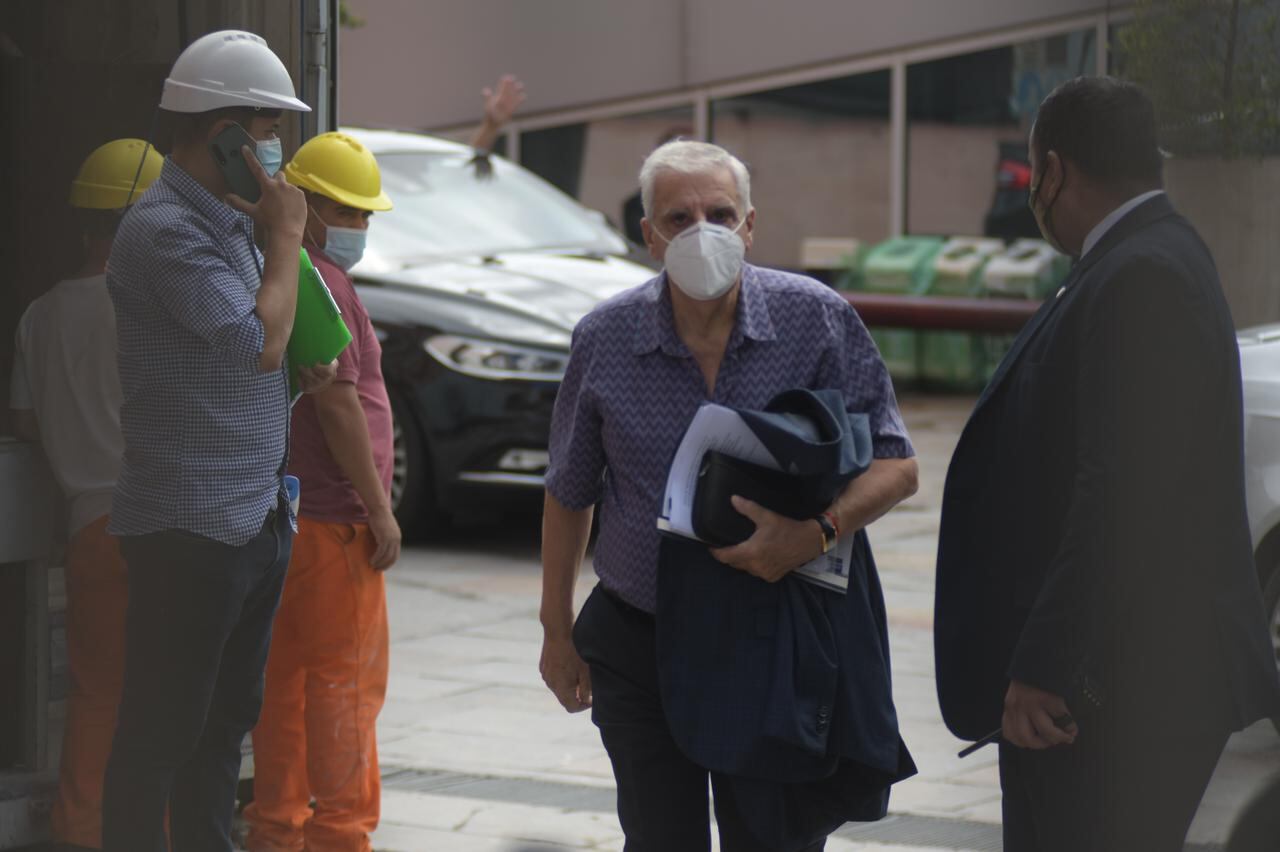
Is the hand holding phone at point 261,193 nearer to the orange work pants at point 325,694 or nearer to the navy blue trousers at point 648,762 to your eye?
→ the navy blue trousers at point 648,762

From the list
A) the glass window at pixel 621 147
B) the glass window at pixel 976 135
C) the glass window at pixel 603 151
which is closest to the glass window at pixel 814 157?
the glass window at pixel 976 135

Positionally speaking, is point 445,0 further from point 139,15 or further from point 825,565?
point 825,565

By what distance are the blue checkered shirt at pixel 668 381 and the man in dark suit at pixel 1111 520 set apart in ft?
0.91

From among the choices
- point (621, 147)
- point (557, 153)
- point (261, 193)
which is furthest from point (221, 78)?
point (557, 153)

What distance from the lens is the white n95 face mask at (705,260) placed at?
11.3 ft

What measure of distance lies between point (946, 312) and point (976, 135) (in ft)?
6.31

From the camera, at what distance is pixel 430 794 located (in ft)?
18.2

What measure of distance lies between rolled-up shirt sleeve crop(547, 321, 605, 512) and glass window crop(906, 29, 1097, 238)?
1255 cm

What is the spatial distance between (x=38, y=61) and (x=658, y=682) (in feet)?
7.45

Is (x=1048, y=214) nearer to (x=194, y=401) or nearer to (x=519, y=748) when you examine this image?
(x=194, y=401)

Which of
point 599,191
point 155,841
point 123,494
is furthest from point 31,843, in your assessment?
point 599,191

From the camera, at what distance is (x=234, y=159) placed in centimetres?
376

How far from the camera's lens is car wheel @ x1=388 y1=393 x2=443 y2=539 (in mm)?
9029

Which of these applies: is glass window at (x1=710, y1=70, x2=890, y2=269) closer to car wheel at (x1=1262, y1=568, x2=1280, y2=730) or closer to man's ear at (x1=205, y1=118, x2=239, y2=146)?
car wheel at (x1=1262, y1=568, x2=1280, y2=730)
